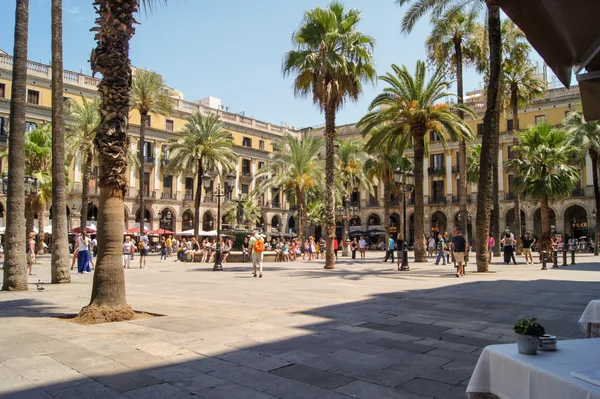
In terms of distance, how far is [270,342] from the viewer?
19.2ft

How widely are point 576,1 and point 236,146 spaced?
54.0 meters

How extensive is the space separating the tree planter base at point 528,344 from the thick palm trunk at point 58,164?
501 inches

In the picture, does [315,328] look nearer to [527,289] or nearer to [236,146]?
[527,289]

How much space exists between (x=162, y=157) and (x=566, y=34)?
4921 centimetres

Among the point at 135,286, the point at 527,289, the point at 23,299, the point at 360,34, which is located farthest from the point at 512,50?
the point at 23,299

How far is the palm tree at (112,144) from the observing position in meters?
7.79

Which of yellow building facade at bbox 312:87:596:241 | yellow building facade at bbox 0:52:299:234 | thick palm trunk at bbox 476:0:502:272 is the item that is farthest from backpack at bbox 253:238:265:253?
yellow building facade at bbox 312:87:596:241

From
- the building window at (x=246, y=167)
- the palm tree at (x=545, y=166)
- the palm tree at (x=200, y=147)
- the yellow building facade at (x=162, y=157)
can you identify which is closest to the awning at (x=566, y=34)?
the palm tree at (x=545, y=166)

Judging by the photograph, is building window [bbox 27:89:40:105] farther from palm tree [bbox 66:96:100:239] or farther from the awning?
the awning

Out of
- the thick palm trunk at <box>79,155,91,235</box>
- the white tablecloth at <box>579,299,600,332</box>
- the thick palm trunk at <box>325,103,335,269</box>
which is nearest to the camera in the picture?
the white tablecloth at <box>579,299,600,332</box>

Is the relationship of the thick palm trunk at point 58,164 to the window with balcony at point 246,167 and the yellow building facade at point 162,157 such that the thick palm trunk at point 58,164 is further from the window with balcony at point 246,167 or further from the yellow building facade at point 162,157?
the window with balcony at point 246,167

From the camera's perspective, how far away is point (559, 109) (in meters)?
45.4

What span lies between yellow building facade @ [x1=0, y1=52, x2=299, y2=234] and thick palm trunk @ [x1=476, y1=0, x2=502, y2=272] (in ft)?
93.6

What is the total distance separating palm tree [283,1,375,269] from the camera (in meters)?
18.6
